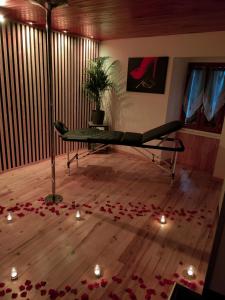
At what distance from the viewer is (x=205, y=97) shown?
4.07 meters

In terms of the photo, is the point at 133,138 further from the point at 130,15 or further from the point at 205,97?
the point at 205,97

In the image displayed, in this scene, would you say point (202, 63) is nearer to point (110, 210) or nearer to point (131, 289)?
point (110, 210)

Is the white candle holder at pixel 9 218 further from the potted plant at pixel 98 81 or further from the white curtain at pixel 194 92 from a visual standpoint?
the white curtain at pixel 194 92

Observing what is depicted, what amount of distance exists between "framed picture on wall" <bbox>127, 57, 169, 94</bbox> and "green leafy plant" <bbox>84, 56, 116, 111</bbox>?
0.46 m

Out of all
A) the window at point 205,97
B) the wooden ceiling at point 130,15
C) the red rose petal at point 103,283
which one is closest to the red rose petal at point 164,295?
the red rose petal at point 103,283

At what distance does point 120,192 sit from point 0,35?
2.69m

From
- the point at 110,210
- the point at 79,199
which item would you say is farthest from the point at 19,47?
the point at 110,210

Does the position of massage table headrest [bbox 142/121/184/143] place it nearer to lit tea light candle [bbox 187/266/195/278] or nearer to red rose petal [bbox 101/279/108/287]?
lit tea light candle [bbox 187/266/195/278]

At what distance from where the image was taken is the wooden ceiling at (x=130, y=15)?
7.37ft

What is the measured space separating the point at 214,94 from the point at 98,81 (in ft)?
6.92

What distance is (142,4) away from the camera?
88.4 inches

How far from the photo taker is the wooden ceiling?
88.4 inches

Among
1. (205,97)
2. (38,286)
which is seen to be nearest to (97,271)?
(38,286)

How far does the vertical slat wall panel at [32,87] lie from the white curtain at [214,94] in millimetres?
2332
